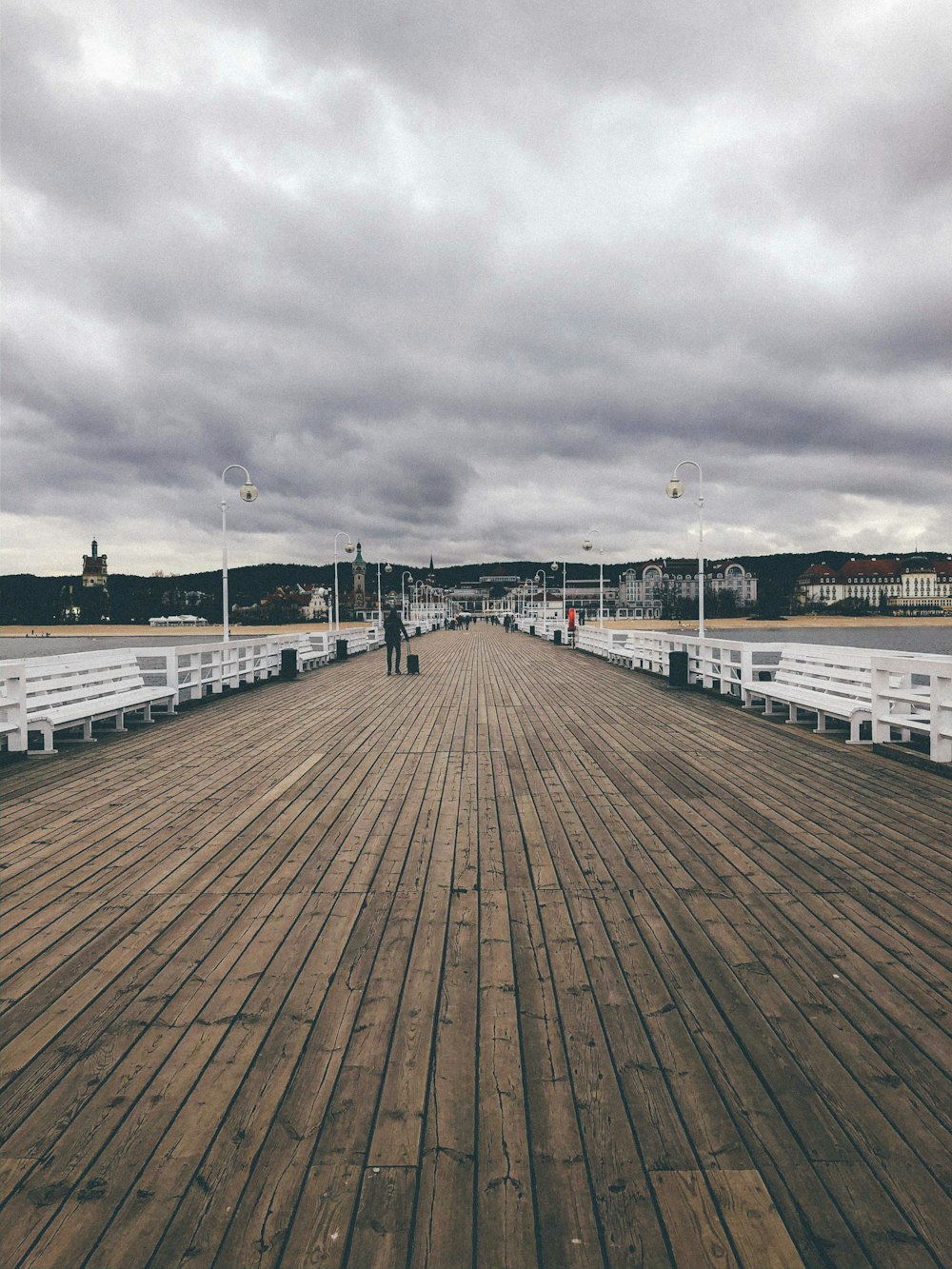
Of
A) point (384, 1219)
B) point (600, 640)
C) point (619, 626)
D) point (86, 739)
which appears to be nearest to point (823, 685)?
point (384, 1219)

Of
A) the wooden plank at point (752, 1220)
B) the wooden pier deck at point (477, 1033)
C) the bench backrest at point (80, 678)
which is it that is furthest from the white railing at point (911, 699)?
the bench backrest at point (80, 678)

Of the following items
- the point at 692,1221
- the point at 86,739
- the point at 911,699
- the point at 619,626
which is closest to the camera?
the point at 692,1221

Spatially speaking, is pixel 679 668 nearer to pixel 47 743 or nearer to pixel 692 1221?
pixel 47 743

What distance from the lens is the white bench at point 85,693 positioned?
8.36 meters

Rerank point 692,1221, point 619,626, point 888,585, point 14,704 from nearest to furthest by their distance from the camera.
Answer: point 692,1221
point 14,704
point 619,626
point 888,585

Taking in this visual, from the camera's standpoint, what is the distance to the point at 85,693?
30.8 feet

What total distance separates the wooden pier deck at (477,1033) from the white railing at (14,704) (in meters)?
2.20

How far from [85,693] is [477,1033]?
27.3 feet

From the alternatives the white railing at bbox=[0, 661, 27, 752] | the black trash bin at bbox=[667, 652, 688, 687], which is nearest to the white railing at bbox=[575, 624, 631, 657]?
the black trash bin at bbox=[667, 652, 688, 687]

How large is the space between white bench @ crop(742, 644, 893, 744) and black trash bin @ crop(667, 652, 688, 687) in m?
2.74

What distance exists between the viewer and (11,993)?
3027 millimetres

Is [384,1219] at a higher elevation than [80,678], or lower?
lower

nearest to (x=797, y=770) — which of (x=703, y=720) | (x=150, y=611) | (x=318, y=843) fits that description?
(x=703, y=720)

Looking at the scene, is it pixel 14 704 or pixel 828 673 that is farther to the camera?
pixel 828 673
